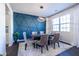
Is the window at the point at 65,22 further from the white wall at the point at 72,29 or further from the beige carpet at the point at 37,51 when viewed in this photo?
the beige carpet at the point at 37,51

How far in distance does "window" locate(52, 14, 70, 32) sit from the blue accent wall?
9.7 inches

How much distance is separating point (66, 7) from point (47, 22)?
1.56ft

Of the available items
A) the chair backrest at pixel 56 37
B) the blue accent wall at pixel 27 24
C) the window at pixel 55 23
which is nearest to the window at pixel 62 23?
the window at pixel 55 23

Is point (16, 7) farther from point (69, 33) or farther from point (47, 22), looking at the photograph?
point (69, 33)

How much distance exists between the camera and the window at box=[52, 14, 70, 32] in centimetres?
223

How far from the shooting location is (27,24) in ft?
7.24

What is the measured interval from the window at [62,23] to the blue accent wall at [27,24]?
247mm

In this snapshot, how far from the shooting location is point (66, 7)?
213 centimetres

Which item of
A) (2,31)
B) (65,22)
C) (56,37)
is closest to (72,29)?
(65,22)

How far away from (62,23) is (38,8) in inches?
22.9

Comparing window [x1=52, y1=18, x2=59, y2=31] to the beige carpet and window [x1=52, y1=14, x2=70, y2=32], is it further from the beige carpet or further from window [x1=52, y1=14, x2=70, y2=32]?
the beige carpet

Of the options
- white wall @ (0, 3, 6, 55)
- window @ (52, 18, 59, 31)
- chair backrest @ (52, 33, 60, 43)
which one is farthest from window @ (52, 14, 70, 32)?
white wall @ (0, 3, 6, 55)

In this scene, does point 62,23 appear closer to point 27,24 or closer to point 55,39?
point 55,39

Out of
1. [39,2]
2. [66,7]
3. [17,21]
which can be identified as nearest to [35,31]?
[17,21]
